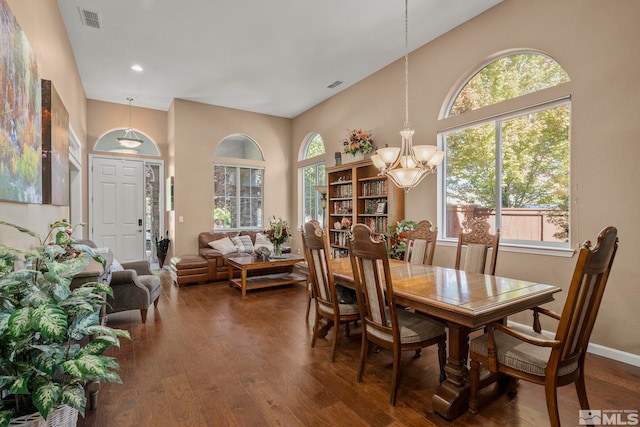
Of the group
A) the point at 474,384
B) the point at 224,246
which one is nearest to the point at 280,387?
the point at 474,384

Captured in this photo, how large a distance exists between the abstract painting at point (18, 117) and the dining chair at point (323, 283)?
1994 mm

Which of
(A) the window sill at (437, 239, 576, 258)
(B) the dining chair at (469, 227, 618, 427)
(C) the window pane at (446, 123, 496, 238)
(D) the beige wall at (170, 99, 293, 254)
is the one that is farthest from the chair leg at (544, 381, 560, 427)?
(D) the beige wall at (170, 99, 293, 254)

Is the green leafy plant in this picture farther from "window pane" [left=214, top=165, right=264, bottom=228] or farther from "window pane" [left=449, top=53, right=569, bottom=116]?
"window pane" [left=214, top=165, right=264, bottom=228]

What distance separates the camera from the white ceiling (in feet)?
12.0

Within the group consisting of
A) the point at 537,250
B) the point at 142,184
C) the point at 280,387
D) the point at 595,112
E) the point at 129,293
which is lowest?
the point at 280,387

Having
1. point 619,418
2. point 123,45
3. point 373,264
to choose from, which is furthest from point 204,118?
point 619,418

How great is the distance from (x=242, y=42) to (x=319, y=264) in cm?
336

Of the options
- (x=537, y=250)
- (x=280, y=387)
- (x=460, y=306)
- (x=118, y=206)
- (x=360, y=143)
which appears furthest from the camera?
(x=118, y=206)

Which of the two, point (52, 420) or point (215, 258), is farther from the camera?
point (215, 258)

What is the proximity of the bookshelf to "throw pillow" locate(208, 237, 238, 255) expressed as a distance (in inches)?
77.6

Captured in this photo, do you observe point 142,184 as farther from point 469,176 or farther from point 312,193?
point 469,176

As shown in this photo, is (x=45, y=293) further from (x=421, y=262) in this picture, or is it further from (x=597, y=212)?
(x=597, y=212)

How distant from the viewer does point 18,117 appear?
6.66 ft

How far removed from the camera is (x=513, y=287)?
2307mm
